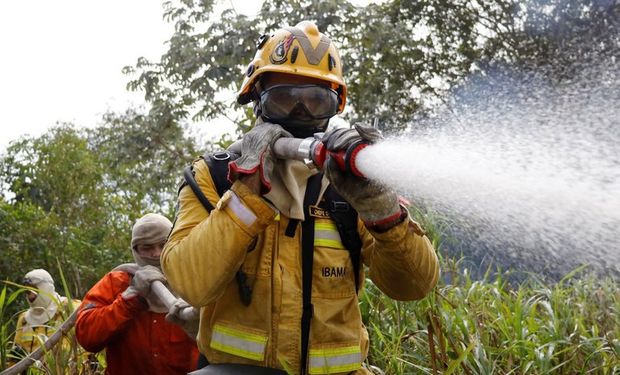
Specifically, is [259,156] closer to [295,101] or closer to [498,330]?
[295,101]

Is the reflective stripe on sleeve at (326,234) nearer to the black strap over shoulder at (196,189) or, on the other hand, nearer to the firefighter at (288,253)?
the firefighter at (288,253)

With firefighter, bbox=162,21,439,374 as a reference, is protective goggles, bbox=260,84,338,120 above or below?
above

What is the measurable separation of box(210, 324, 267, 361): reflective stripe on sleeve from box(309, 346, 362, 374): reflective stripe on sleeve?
0.17 meters

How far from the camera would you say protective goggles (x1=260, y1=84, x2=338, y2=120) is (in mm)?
→ 2775

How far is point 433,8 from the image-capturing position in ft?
43.1

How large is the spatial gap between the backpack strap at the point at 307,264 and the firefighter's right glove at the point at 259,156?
0.18 metres

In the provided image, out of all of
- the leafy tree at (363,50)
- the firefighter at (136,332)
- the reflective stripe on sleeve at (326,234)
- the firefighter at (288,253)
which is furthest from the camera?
the leafy tree at (363,50)

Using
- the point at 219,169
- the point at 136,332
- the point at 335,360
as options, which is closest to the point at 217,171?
the point at 219,169

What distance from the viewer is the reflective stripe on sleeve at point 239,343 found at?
2.49 meters

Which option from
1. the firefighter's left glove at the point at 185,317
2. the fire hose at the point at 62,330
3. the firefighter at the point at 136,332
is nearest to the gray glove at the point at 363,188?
the firefighter's left glove at the point at 185,317

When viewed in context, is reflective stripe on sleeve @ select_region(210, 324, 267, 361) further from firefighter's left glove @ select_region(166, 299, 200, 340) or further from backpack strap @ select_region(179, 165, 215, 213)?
firefighter's left glove @ select_region(166, 299, 200, 340)


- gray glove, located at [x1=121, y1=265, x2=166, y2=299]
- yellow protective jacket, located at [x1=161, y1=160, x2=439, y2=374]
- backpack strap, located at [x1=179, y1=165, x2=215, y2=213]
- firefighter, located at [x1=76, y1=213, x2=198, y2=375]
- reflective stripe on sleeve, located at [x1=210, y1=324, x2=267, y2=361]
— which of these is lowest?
firefighter, located at [x1=76, y1=213, x2=198, y2=375]

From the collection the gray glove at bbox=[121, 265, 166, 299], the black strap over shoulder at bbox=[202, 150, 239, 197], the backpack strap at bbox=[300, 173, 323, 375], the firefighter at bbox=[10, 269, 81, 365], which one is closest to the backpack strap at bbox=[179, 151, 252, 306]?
the black strap over shoulder at bbox=[202, 150, 239, 197]

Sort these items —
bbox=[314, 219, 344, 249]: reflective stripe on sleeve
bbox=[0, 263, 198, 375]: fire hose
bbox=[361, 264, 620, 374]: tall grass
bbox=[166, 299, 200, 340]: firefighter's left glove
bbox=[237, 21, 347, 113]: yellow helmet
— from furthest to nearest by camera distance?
bbox=[0, 263, 198, 375]: fire hose, bbox=[361, 264, 620, 374]: tall grass, bbox=[166, 299, 200, 340]: firefighter's left glove, bbox=[237, 21, 347, 113]: yellow helmet, bbox=[314, 219, 344, 249]: reflective stripe on sleeve
